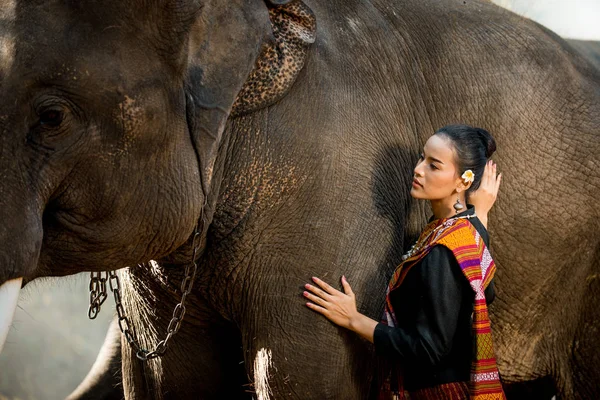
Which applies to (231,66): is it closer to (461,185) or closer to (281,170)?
(281,170)

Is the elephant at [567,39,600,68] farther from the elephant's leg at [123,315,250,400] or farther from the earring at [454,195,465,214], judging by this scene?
the elephant's leg at [123,315,250,400]

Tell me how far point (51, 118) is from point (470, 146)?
100cm

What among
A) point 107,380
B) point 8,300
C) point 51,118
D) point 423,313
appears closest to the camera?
point 8,300

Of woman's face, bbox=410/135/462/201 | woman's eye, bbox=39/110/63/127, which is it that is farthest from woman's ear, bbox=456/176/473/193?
woman's eye, bbox=39/110/63/127

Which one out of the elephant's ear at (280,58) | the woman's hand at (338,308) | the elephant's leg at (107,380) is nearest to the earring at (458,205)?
the woman's hand at (338,308)

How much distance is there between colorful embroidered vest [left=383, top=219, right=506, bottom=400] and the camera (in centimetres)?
248

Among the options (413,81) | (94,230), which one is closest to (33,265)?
(94,230)

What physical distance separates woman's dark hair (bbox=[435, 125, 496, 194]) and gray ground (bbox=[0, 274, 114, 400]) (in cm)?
369

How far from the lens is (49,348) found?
6293 mm

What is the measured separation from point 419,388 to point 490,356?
0.64 feet

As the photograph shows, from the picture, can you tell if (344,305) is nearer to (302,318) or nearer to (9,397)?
(302,318)

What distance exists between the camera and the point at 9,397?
5973mm

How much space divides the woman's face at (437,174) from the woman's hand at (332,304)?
12.0 inches

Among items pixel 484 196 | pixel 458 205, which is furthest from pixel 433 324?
pixel 484 196
